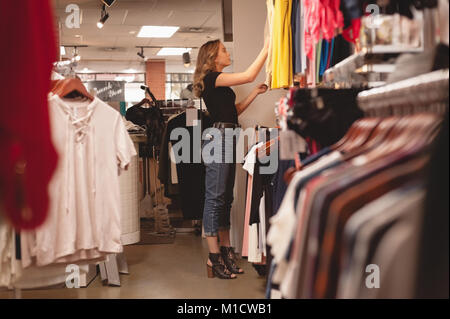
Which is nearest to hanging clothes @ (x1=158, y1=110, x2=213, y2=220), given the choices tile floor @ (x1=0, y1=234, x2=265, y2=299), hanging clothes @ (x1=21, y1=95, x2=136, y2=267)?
tile floor @ (x1=0, y1=234, x2=265, y2=299)

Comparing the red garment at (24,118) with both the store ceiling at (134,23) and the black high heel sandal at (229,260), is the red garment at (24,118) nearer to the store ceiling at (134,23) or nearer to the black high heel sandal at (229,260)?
the black high heel sandal at (229,260)

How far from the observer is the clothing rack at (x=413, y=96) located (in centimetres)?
136

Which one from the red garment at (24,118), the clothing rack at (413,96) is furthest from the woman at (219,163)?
the red garment at (24,118)

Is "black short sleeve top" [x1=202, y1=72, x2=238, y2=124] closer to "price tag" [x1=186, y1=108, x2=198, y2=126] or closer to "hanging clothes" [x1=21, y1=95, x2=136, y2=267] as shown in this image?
"hanging clothes" [x1=21, y1=95, x2=136, y2=267]

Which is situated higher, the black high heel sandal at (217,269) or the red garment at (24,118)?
the red garment at (24,118)

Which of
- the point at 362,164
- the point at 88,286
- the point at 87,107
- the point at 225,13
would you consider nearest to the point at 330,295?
the point at 362,164

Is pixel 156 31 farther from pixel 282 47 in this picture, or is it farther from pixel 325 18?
pixel 325 18

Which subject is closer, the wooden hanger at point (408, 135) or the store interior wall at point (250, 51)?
the wooden hanger at point (408, 135)

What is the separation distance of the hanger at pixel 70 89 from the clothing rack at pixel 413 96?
1641 millimetres

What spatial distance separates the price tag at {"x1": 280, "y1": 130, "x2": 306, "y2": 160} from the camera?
1.98 metres

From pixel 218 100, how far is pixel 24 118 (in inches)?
116

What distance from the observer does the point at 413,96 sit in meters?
1.47

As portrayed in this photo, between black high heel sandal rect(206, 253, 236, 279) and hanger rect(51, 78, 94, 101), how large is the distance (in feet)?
5.35

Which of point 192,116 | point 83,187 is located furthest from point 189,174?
point 83,187
